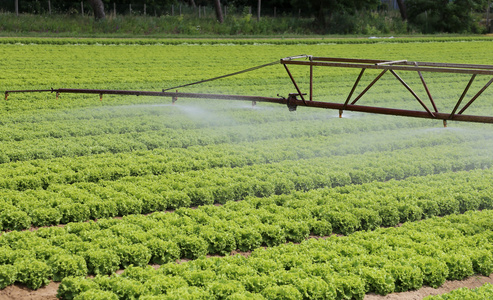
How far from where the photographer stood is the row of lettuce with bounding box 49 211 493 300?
7.55 m

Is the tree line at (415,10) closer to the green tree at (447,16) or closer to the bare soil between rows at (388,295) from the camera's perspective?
the green tree at (447,16)

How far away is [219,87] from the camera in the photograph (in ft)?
78.5

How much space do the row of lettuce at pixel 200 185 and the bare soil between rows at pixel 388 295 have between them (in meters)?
Result: 1.96

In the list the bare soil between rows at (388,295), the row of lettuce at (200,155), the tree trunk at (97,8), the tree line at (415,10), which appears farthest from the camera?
the tree line at (415,10)

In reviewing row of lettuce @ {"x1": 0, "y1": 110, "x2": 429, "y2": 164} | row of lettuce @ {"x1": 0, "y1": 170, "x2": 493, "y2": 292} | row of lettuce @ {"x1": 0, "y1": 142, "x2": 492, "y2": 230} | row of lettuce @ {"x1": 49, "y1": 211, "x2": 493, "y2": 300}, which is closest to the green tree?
row of lettuce @ {"x1": 0, "y1": 110, "x2": 429, "y2": 164}

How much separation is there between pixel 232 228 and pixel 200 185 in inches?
97.8

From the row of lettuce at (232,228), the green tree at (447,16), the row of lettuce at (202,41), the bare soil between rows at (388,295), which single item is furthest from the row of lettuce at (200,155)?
the green tree at (447,16)

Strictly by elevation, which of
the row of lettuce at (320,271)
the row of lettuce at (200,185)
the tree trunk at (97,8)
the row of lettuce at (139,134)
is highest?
the tree trunk at (97,8)

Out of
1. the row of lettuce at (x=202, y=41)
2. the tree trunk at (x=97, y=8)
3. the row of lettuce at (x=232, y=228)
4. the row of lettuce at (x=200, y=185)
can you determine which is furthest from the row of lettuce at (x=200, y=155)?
the tree trunk at (x=97, y=8)

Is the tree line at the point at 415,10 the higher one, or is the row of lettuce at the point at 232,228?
the tree line at the point at 415,10

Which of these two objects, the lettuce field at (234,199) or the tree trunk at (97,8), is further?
the tree trunk at (97,8)

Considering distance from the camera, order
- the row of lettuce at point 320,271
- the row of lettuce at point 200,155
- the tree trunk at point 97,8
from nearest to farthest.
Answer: the row of lettuce at point 320,271 < the row of lettuce at point 200,155 < the tree trunk at point 97,8

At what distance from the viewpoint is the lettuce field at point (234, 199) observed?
26.5ft

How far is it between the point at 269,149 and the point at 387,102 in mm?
8659
